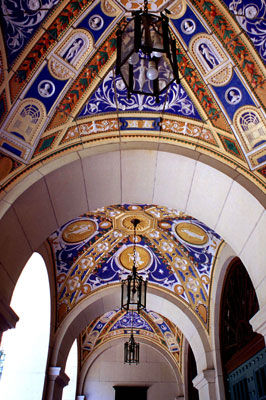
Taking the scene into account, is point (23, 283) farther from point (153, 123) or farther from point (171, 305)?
point (153, 123)

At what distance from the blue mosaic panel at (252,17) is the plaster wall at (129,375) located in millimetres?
9986

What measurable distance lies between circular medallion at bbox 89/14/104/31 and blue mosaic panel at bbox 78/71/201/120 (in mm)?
511

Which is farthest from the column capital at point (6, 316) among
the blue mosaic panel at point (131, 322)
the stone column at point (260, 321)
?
the blue mosaic panel at point (131, 322)

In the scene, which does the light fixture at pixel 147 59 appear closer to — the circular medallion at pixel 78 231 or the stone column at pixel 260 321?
the stone column at pixel 260 321

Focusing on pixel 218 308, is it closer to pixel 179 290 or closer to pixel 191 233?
pixel 179 290

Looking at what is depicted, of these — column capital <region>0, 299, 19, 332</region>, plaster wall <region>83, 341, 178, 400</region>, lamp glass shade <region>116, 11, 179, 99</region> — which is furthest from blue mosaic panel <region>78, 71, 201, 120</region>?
plaster wall <region>83, 341, 178, 400</region>

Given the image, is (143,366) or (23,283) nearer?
(23,283)

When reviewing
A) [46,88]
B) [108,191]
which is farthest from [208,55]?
[108,191]

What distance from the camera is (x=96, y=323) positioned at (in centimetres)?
1036

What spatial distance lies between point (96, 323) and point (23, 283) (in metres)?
4.30

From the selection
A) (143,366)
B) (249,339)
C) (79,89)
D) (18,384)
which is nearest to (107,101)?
(79,89)

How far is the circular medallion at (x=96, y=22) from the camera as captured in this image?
352 cm

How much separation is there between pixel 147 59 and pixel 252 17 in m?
1.40

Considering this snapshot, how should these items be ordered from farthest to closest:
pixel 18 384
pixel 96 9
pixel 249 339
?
1. pixel 18 384
2. pixel 249 339
3. pixel 96 9
